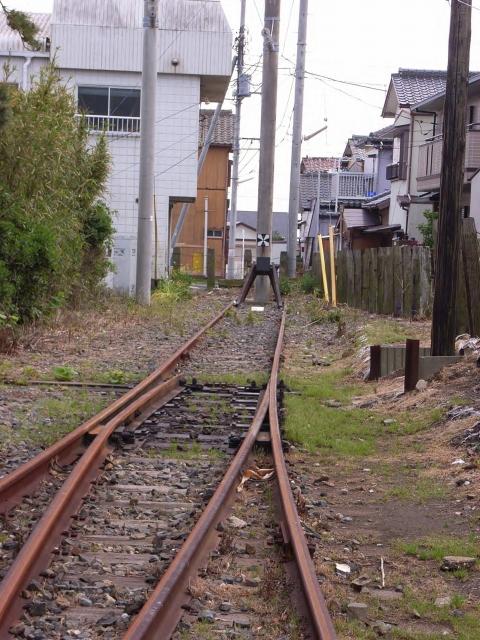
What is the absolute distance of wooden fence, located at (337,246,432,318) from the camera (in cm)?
1917

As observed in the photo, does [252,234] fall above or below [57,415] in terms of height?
above

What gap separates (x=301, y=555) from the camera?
190 inches

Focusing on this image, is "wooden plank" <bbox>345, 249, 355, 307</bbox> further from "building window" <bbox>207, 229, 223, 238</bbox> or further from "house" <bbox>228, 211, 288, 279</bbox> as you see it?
"house" <bbox>228, 211, 288, 279</bbox>

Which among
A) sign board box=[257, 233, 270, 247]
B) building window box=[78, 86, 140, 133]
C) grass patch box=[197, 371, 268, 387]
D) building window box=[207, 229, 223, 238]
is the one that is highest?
building window box=[78, 86, 140, 133]

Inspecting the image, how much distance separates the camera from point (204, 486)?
6.74 m

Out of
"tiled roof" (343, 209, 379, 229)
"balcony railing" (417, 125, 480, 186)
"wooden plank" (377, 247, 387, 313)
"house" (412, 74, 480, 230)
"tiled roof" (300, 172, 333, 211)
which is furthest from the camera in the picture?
"tiled roof" (300, 172, 333, 211)

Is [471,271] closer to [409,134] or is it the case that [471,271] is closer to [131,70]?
[131,70]

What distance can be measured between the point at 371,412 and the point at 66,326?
7622mm

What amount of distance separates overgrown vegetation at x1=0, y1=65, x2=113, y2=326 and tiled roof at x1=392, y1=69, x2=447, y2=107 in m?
20.8

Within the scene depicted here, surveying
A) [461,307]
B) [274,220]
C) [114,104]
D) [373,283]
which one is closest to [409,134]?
[114,104]

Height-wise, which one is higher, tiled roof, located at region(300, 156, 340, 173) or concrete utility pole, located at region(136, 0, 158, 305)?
tiled roof, located at region(300, 156, 340, 173)

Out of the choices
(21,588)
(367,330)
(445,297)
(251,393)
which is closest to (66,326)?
(367,330)

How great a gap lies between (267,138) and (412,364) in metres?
17.0

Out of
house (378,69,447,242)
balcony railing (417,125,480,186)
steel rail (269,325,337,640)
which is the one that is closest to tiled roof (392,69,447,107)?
house (378,69,447,242)
